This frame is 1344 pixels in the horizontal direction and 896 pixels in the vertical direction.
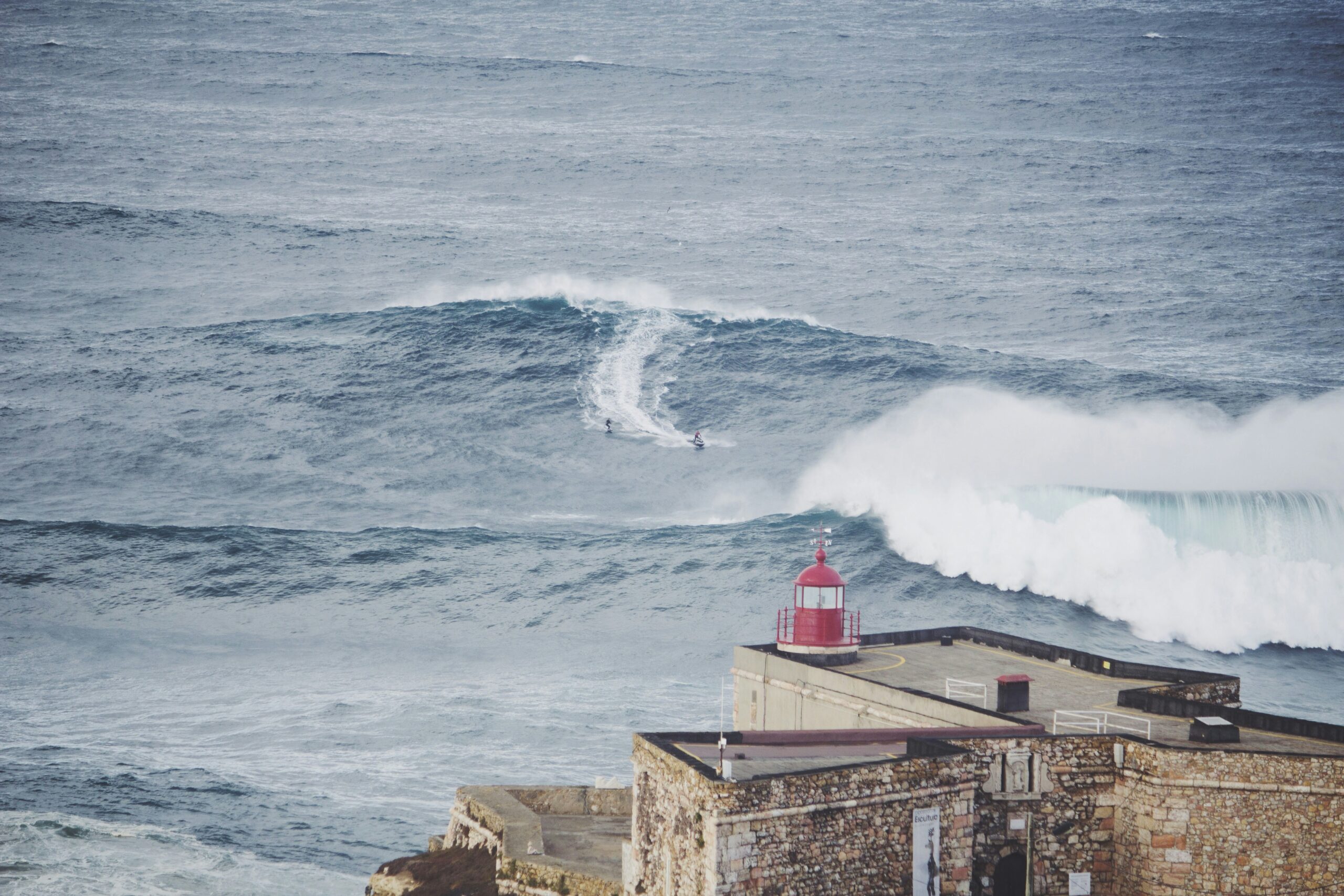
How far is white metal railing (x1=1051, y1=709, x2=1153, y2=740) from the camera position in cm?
1448

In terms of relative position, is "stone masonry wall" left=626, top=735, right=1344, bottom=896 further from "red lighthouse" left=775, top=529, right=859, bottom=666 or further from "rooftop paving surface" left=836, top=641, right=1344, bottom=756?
"red lighthouse" left=775, top=529, right=859, bottom=666

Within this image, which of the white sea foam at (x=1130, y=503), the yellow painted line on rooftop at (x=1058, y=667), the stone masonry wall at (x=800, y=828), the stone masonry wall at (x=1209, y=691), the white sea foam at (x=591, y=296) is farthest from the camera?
the white sea foam at (x=591, y=296)

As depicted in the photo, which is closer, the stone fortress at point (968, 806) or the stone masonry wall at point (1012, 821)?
the stone masonry wall at point (1012, 821)

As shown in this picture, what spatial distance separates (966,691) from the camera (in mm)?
16328

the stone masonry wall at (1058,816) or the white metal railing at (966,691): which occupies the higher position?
the white metal railing at (966,691)

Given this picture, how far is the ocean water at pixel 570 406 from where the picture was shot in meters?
25.8

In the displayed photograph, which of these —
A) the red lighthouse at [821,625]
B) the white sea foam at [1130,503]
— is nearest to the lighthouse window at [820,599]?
the red lighthouse at [821,625]

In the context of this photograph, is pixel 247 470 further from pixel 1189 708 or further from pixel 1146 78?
pixel 1146 78

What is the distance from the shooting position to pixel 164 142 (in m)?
79.9

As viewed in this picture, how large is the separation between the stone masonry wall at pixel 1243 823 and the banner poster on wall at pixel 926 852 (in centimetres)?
207

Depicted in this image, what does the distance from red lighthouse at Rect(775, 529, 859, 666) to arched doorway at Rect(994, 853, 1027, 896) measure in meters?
4.38

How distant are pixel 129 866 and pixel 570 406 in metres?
27.6

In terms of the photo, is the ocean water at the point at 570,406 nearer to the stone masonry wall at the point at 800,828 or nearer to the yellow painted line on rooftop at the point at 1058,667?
the yellow painted line on rooftop at the point at 1058,667

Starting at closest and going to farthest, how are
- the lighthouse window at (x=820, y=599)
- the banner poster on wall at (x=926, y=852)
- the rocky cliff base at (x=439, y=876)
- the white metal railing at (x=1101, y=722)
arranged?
the banner poster on wall at (x=926, y=852) < the white metal railing at (x=1101, y=722) < the rocky cliff base at (x=439, y=876) < the lighthouse window at (x=820, y=599)
